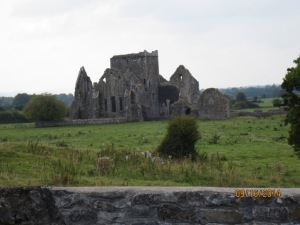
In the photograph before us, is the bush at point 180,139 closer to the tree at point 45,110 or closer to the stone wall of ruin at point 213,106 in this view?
the tree at point 45,110

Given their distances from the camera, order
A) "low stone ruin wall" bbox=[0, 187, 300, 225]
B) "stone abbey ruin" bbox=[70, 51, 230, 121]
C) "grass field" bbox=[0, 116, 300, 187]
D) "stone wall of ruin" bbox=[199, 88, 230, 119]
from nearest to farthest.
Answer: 1. "low stone ruin wall" bbox=[0, 187, 300, 225]
2. "grass field" bbox=[0, 116, 300, 187]
3. "stone wall of ruin" bbox=[199, 88, 230, 119]
4. "stone abbey ruin" bbox=[70, 51, 230, 121]

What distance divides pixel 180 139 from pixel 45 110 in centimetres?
3935

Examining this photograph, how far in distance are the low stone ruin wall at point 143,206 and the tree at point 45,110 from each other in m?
51.8

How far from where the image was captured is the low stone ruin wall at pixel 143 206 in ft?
18.4

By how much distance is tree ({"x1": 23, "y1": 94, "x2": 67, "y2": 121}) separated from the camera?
5666cm

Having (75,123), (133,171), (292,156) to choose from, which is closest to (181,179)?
(133,171)

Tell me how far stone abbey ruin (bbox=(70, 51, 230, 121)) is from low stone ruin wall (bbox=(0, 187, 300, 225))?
55927mm

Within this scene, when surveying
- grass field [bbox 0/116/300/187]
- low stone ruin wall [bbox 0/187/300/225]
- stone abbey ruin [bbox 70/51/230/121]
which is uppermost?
stone abbey ruin [bbox 70/51/230/121]

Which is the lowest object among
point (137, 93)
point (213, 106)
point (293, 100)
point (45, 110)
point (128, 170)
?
point (128, 170)

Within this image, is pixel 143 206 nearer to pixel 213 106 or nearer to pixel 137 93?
pixel 213 106
